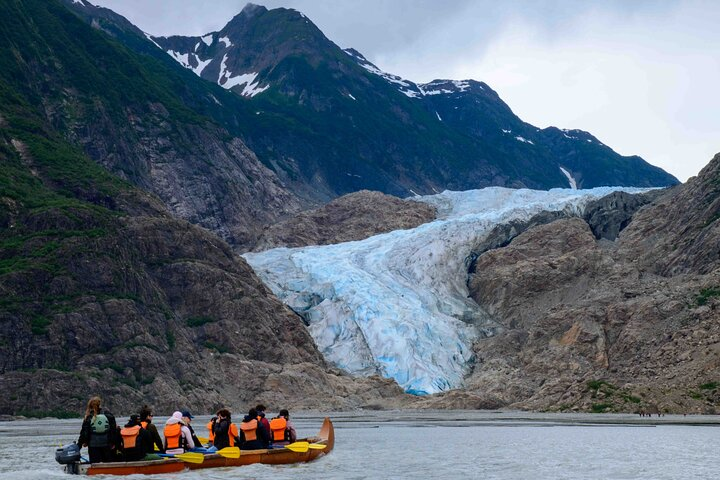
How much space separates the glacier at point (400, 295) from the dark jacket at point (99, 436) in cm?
7749

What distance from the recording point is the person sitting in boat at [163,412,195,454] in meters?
39.3

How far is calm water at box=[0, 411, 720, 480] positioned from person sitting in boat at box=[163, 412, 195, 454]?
1.22 meters

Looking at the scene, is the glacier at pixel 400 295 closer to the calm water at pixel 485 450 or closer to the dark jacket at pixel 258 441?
the calm water at pixel 485 450

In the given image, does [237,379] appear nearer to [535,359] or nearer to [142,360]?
[142,360]

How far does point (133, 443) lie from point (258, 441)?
7.55 meters

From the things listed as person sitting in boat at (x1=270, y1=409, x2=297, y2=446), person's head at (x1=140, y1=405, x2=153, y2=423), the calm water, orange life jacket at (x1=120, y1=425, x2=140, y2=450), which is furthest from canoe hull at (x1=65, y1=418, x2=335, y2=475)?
person's head at (x1=140, y1=405, x2=153, y2=423)

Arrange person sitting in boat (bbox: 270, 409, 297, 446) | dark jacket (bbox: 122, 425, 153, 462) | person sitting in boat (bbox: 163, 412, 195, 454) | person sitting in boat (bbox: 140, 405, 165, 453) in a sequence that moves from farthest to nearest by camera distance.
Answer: person sitting in boat (bbox: 270, 409, 297, 446), person sitting in boat (bbox: 163, 412, 195, 454), person sitting in boat (bbox: 140, 405, 165, 453), dark jacket (bbox: 122, 425, 153, 462)

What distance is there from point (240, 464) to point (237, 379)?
64.8 m

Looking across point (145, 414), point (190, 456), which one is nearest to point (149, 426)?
point (145, 414)

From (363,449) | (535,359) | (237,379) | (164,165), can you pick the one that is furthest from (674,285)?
(164,165)

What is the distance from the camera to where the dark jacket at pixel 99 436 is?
116 ft

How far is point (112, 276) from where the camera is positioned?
105 m

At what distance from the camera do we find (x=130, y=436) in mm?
36781

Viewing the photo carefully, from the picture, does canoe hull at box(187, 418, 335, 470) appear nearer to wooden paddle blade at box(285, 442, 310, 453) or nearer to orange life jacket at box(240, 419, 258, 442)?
wooden paddle blade at box(285, 442, 310, 453)
